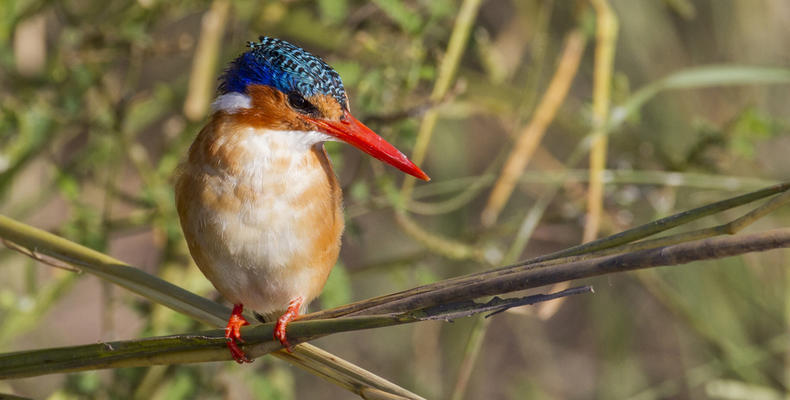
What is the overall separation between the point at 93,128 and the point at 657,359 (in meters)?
2.65

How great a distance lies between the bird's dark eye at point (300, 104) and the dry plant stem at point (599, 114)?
0.79m

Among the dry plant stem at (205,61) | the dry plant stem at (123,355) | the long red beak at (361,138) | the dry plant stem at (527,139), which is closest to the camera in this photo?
the dry plant stem at (123,355)

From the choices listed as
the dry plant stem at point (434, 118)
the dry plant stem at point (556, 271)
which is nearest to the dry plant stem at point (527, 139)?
the dry plant stem at point (434, 118)

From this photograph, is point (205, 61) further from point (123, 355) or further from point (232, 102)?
point (123, 355)

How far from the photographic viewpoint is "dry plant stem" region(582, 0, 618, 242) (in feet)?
7.27

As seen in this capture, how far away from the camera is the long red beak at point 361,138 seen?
5.32 feet

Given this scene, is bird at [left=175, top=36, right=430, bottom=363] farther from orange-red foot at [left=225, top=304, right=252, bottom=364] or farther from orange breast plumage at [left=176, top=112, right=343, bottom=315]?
orange-red foot at [left=225, top=304, right=252, bottom=364]

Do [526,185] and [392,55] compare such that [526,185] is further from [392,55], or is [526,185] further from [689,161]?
[392,55]

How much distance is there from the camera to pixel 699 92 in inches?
135

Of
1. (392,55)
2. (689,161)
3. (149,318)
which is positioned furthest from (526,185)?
(149,318)

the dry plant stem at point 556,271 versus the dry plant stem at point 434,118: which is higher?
the dry plant stem at point 434,118

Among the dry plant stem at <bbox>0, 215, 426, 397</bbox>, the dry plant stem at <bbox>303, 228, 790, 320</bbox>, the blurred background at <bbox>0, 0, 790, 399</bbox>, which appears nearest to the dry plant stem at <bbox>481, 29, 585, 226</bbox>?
the blurred background at <bbox>0, 0, 790, 399</bbox>

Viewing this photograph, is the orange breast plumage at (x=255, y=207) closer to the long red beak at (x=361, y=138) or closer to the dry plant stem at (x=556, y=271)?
the long red beak at (x=361, y=138)

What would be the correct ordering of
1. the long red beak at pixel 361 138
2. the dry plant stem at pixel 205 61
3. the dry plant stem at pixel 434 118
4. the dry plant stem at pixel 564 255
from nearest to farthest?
the dry plant stem at pixel 564 255, the long red beak at pixel 361 138, the dry plant stem at pixel 434 118, the dry plant stem at pixel 205 61
